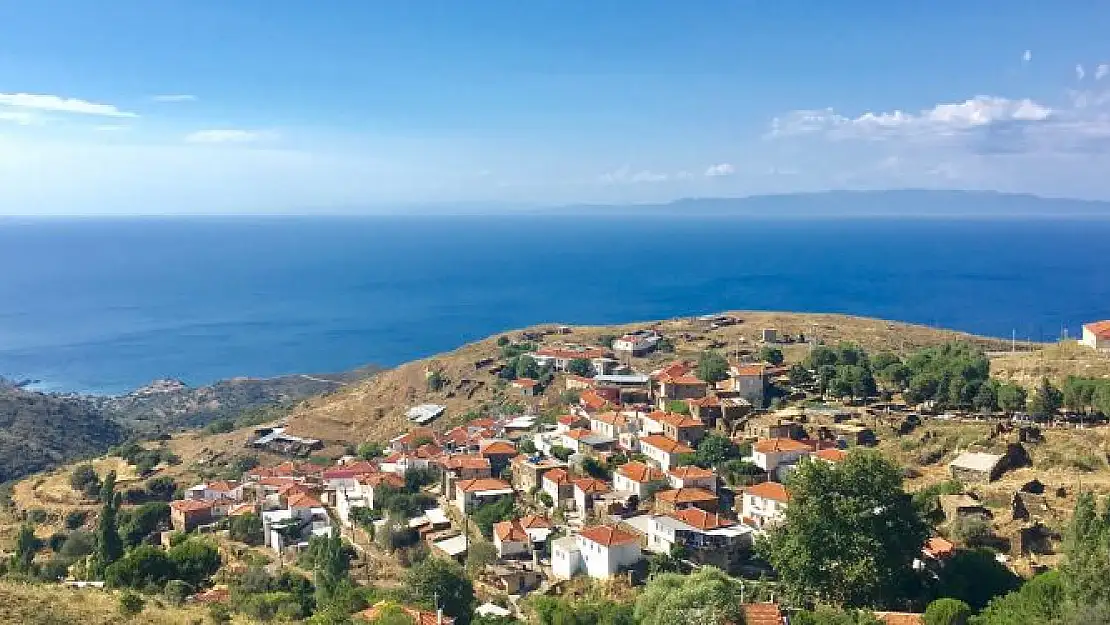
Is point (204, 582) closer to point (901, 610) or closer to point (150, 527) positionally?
point (150, 527)

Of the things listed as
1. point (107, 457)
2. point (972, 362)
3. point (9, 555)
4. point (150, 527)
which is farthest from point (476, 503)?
point (107, 457)

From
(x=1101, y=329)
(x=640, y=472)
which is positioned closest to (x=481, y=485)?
(x=640, y=472)

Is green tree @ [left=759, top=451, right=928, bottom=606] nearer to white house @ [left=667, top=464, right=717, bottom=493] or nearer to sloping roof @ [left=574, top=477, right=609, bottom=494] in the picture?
white house @ [left=667, top=464, right=717, bottom=493]

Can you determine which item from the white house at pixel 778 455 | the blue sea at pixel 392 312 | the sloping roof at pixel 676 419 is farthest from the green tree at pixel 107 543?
the blue sea at pixel 392 312

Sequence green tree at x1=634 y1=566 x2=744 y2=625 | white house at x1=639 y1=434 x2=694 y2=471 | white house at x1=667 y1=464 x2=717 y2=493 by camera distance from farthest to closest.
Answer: white house at x1=639 y1=434 x2=694 y2=471
white house at x1=667 y1=464 x2=717 y2=493
green tree at x1=634 y1=566 x2=744 y2=625

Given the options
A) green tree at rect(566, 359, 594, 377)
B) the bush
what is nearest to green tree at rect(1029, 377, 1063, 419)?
green tree at rect(566, 359, 594, 377)

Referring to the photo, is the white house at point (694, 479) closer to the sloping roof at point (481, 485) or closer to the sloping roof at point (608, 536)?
the sloping roof at point (608, 536)
